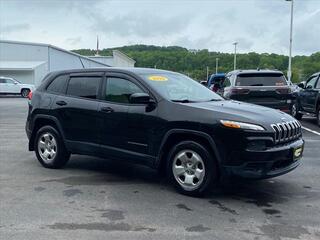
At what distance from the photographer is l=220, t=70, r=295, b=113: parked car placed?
496 inches

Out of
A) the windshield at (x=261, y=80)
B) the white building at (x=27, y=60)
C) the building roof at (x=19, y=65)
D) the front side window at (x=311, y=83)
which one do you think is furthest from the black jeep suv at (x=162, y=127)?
the building roof at (x=19, y=65)

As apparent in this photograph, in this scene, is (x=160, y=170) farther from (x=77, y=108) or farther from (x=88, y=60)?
(x=88, y=60)

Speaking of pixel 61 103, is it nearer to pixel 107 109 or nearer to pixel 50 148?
pixel 50 148

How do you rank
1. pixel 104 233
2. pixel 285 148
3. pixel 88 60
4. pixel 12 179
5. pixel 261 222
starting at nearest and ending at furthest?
pixel 104 233 < pixel 261 222 < pixel 285 148 < pixel 12 179 < pixel 88 60

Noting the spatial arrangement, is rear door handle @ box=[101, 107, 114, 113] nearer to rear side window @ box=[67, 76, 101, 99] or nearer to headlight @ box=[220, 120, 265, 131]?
rear side window @ box=[67, 76, 101, 99]

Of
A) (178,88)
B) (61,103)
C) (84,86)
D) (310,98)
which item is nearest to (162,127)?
(178,88)

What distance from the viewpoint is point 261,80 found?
12.9m

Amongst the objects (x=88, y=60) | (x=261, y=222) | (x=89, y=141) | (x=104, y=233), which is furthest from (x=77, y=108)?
(x=88, y=60)

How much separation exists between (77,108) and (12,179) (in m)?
1.45

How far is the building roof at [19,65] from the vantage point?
47188 mm

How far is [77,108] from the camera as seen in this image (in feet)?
24.5

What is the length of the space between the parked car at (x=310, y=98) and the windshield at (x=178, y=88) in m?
8.11

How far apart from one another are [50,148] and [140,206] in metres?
2.74

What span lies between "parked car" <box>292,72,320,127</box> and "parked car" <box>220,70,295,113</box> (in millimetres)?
2213
